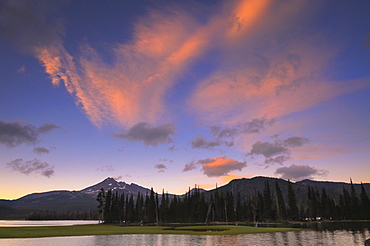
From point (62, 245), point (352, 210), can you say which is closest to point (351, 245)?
point (62, 245)

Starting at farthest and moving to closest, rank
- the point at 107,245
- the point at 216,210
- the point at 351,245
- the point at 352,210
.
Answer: the point at 216,210 → the point at 352,210 → the point at 107,245 → the point at 351,245

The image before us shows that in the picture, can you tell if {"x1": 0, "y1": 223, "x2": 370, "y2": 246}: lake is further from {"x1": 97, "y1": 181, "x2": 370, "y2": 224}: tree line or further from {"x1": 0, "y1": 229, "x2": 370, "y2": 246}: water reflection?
{"x1": 97, "y1": 181, "x2": 370, "y2": 224}: tree line

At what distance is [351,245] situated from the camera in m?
37.5

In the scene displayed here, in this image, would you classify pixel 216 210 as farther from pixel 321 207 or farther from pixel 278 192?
pixel 321 207

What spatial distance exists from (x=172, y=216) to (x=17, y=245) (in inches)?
5614

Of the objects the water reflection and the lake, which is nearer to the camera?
the water reflection

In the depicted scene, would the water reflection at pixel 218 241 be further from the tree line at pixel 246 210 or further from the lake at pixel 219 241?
the tree line at pixel 246 210

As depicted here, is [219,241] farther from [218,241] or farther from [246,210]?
[246,210]

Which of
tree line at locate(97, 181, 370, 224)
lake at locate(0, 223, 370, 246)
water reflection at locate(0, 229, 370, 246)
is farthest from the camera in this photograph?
tree line at locate(97, 181, 370, 224)

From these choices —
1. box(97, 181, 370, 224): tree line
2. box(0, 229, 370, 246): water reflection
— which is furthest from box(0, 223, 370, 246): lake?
box(97, 181, 370, 224): tree line

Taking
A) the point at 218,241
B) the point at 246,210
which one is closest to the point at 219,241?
the point at 218,241

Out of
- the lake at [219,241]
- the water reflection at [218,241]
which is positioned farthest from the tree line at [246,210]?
the water reflection at [218,241]

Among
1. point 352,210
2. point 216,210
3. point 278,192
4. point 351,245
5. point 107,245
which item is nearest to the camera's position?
point 351,245

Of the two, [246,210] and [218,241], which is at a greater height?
[246,210]
